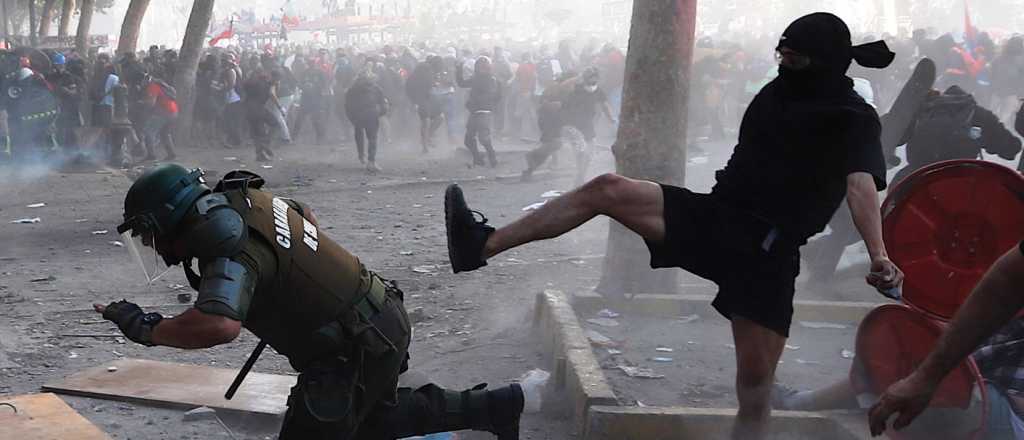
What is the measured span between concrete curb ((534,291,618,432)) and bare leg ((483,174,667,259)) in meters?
1.22

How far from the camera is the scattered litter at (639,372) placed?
215 inches

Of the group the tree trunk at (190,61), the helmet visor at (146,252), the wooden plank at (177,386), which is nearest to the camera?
the helmet visor at (146,252)

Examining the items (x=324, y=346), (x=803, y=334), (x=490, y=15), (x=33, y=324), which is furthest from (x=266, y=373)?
(x=490, y=15)

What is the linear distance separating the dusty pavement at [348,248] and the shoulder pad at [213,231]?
2081 millimetres

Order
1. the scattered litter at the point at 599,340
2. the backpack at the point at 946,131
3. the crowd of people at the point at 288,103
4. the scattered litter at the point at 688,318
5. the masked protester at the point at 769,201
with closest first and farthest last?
the masked protester at the point at 769,201, the scattered litter at the point at 599,340, the scattered litter at the point at 688,318, the backpack at the point at 946,131, the crowd of people at the point at 288,103

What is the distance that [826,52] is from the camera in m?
3.39

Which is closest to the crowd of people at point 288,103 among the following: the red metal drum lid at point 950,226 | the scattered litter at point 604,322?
the scattered litter at point 604,322

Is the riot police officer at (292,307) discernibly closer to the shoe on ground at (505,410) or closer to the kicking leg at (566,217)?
the shoe on ground at (505,410)

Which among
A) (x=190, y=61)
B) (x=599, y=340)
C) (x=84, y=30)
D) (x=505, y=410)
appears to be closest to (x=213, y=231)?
(x=505, y=410)

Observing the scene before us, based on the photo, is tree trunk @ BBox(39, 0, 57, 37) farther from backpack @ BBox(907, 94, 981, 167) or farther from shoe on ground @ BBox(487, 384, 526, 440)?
shoe on ground @ BBox(487, 384, 526, 440)

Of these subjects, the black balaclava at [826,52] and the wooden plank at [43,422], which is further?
the wooden plank at [43,422]

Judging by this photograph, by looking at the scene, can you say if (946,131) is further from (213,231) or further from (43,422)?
(43,422)

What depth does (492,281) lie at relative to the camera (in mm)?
8047

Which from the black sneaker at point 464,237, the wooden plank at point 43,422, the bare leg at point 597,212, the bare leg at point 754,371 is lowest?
the wooden plank at point 43,422
